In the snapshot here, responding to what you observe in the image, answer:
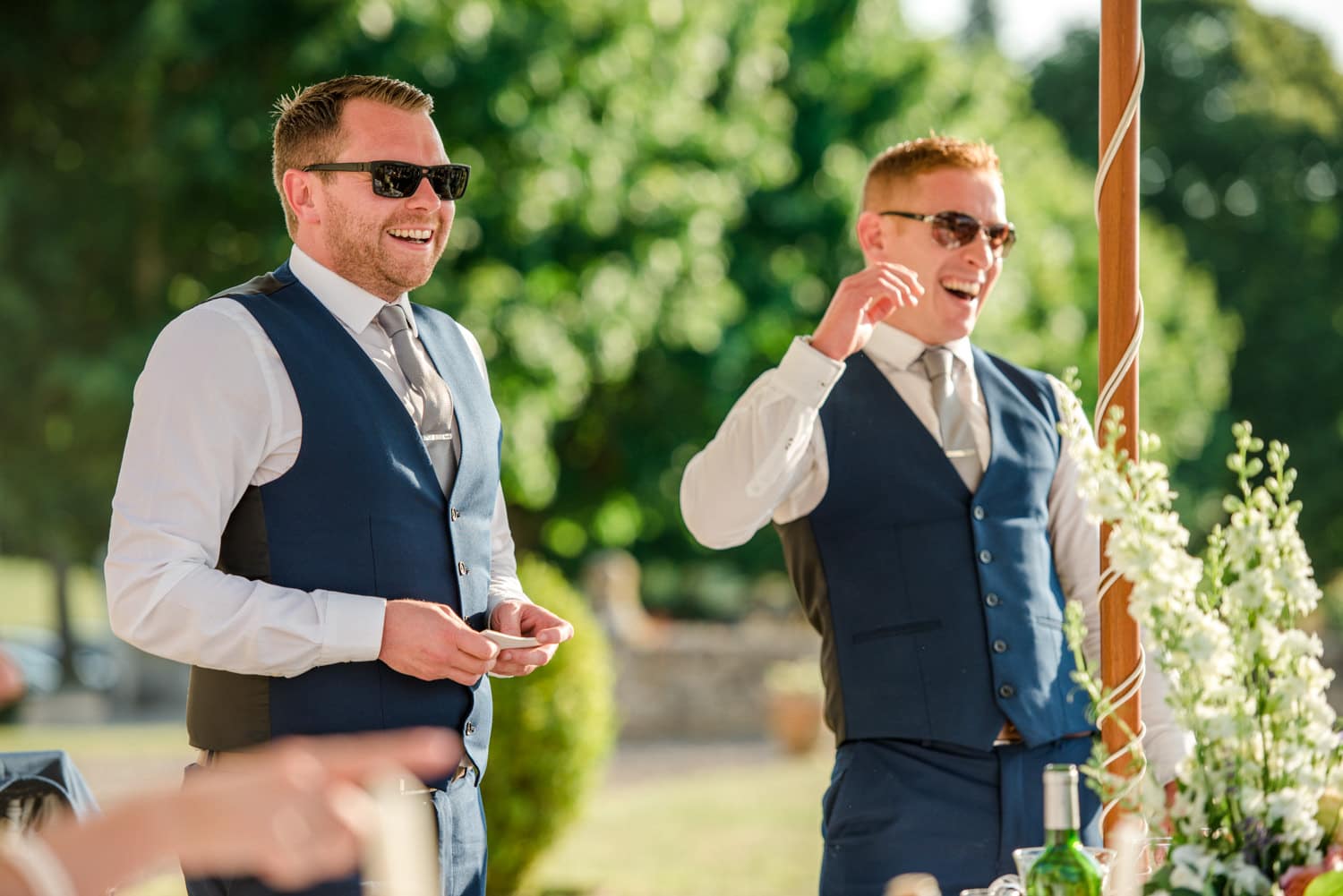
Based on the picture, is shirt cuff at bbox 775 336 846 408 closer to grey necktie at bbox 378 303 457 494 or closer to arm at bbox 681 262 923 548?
arm at bbox 681 262 923 548

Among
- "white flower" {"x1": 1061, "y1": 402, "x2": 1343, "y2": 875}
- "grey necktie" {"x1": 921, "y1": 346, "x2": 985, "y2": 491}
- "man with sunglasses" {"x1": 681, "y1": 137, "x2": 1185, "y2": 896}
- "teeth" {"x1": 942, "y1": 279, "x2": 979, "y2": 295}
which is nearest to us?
"white flower" {"x1": 1061, "y1": 402, "x2": 1343, "y2": 875}

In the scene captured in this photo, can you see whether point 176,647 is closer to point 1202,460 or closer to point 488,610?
point 488,610

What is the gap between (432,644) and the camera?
2533mm

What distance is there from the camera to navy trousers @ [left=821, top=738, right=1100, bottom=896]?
2.99 metres

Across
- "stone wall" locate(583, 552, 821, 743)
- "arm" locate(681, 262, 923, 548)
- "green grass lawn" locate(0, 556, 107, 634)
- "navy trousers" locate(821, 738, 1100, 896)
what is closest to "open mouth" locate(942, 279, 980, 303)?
"arm" locate(681, 262, 923, 548)

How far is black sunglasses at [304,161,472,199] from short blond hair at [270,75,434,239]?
4 centimetres

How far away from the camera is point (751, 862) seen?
9.68m

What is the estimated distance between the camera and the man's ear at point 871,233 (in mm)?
3350

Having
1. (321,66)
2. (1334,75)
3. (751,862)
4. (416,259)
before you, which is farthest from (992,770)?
(1334,75)

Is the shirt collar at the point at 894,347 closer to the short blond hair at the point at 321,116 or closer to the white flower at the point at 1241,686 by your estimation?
the short blond hair at the point at 321,116

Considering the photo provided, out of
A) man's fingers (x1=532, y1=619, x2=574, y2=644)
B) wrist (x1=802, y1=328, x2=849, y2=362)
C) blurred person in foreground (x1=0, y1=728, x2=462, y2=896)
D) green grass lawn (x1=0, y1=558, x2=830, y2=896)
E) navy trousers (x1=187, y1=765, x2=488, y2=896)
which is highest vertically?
wrist (x1=802, y1=328, x2=849, y2=362)

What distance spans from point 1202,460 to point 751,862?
565 inches

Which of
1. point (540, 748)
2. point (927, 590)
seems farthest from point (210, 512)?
point (540, 748)

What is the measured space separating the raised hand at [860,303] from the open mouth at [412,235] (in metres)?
0.74
